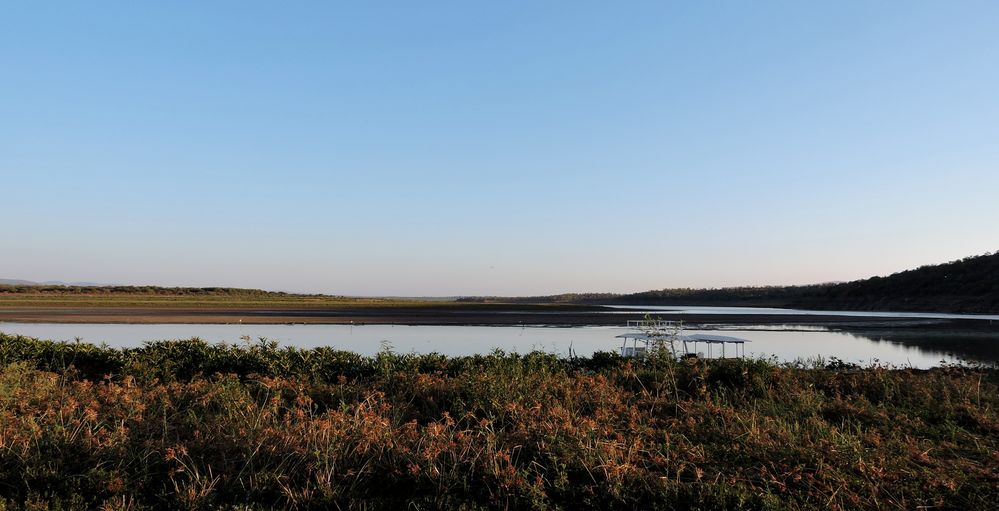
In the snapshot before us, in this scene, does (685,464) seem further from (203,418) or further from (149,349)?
(149,349)

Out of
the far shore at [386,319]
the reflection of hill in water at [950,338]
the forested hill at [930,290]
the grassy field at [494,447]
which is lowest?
the reflection of hill in water at [950,338]

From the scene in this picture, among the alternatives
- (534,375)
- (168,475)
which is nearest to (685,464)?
(534,375)

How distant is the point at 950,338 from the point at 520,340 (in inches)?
897

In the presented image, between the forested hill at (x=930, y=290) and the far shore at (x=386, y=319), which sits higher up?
the forested hill at (x=930, y=290)

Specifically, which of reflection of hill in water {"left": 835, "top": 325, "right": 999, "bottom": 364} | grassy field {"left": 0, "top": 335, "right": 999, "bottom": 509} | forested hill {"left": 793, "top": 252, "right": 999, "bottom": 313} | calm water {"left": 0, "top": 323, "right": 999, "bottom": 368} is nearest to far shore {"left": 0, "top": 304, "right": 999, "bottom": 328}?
reflection of hill in water {"left": 835, "top": 325, "right": 999, "bottom": 364}

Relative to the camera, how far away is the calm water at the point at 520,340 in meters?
23.5

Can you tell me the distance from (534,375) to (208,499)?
20.0ft

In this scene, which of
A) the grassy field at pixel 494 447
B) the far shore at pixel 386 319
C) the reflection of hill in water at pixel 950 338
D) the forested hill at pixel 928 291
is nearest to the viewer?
the grassy field at pixel 494 447

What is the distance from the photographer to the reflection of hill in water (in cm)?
2380

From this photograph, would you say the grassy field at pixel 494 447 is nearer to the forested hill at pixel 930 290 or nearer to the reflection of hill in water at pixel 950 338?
the reflection of hill in water at pixel 950 338

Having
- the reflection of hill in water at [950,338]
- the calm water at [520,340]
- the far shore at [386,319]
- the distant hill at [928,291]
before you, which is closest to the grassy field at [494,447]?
the calm water at [520,340]

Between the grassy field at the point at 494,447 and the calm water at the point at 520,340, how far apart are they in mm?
12443

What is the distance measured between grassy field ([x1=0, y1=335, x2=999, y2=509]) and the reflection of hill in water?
56.8ft

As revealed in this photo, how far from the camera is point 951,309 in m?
63.0
